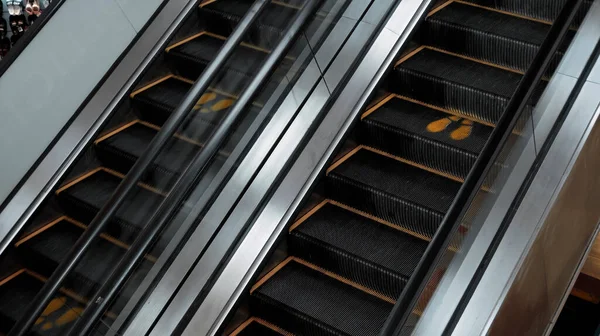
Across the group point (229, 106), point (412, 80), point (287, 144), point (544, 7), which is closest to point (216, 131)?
point (229, 106)

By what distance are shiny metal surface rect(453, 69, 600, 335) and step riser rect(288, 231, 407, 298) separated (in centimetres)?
64

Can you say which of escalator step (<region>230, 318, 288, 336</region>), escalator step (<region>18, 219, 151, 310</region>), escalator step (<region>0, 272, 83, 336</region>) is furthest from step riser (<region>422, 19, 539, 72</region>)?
escalator step (<region>0, 272, 83, 336</region>)

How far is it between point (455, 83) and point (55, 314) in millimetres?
2788

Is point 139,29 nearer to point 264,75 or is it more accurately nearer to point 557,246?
point 264,75

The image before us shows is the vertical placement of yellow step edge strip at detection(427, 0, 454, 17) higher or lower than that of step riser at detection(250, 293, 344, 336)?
higher

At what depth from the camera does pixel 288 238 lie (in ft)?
16.8

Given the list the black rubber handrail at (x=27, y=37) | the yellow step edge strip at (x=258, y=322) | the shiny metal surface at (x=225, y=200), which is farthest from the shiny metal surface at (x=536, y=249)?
the black rubber handrail at (x=27, y=37)

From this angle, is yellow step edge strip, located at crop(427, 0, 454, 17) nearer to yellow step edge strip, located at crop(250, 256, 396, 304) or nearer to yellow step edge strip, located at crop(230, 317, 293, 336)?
yellow step edge strip, located at crop(250, 256, 396, 304)

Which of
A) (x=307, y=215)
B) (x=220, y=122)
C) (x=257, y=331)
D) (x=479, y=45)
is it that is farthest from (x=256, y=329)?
(x=479, y=45)

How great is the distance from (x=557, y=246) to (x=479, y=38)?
1.50 meters

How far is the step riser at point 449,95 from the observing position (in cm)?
513

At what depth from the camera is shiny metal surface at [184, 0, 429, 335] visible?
4.83m

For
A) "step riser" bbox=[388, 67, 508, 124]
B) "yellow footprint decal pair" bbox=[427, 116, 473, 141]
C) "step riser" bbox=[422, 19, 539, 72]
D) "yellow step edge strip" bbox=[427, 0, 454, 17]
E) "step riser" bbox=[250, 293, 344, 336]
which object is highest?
"yellow step edge strip" bbox=[427, 0, 454, 17]

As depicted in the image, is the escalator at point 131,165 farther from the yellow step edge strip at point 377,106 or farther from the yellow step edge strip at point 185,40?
the yellow step edge strip at point 377,106
